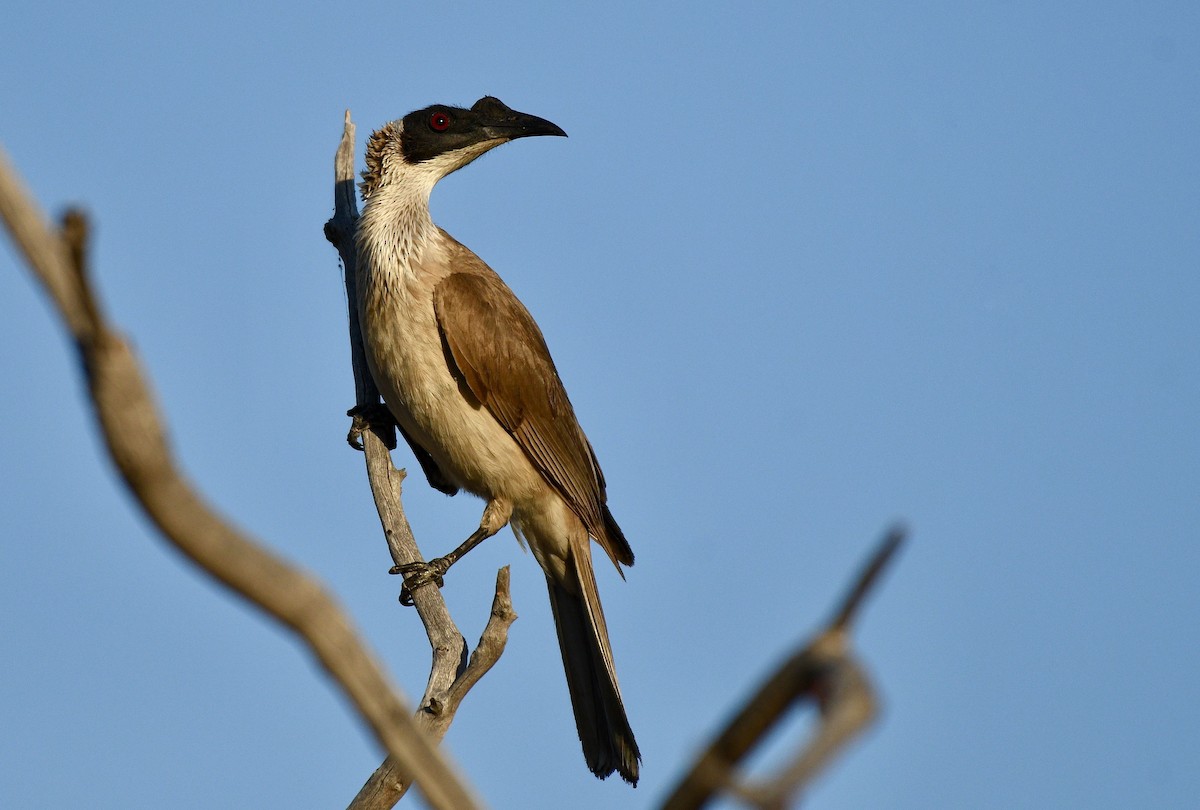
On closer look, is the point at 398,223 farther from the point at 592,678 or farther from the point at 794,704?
the point at 794,704

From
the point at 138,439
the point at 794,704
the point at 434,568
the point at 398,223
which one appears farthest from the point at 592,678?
the point at 138,439

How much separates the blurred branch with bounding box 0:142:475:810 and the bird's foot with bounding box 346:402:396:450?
4.77m

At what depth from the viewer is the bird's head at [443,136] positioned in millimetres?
6516

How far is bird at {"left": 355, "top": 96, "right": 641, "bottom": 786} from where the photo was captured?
595 cm

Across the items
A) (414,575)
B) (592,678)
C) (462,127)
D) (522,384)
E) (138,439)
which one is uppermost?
(462,127)

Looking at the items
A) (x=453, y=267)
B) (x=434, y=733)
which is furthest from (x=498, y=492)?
(x=434, y=733)

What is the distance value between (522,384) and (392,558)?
1.20m

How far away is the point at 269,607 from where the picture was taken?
135 cm

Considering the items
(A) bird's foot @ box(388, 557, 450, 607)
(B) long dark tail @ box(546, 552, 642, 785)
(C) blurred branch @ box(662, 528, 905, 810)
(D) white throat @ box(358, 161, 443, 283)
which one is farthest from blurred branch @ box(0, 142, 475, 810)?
(D) white throat @ box(358, 161, 443, 283)

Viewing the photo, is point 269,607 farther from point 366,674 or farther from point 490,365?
point 490,365

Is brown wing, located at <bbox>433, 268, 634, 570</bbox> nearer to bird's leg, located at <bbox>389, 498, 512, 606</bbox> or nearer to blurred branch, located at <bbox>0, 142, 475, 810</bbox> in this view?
bird's leg, located at <bbox>389, 498, 512, 606</bbox>

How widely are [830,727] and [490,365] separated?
→ 16.7 ft

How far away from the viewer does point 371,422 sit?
6.15m

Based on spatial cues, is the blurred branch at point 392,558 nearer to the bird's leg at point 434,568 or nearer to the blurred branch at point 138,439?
the bird's leg at point 434,568
